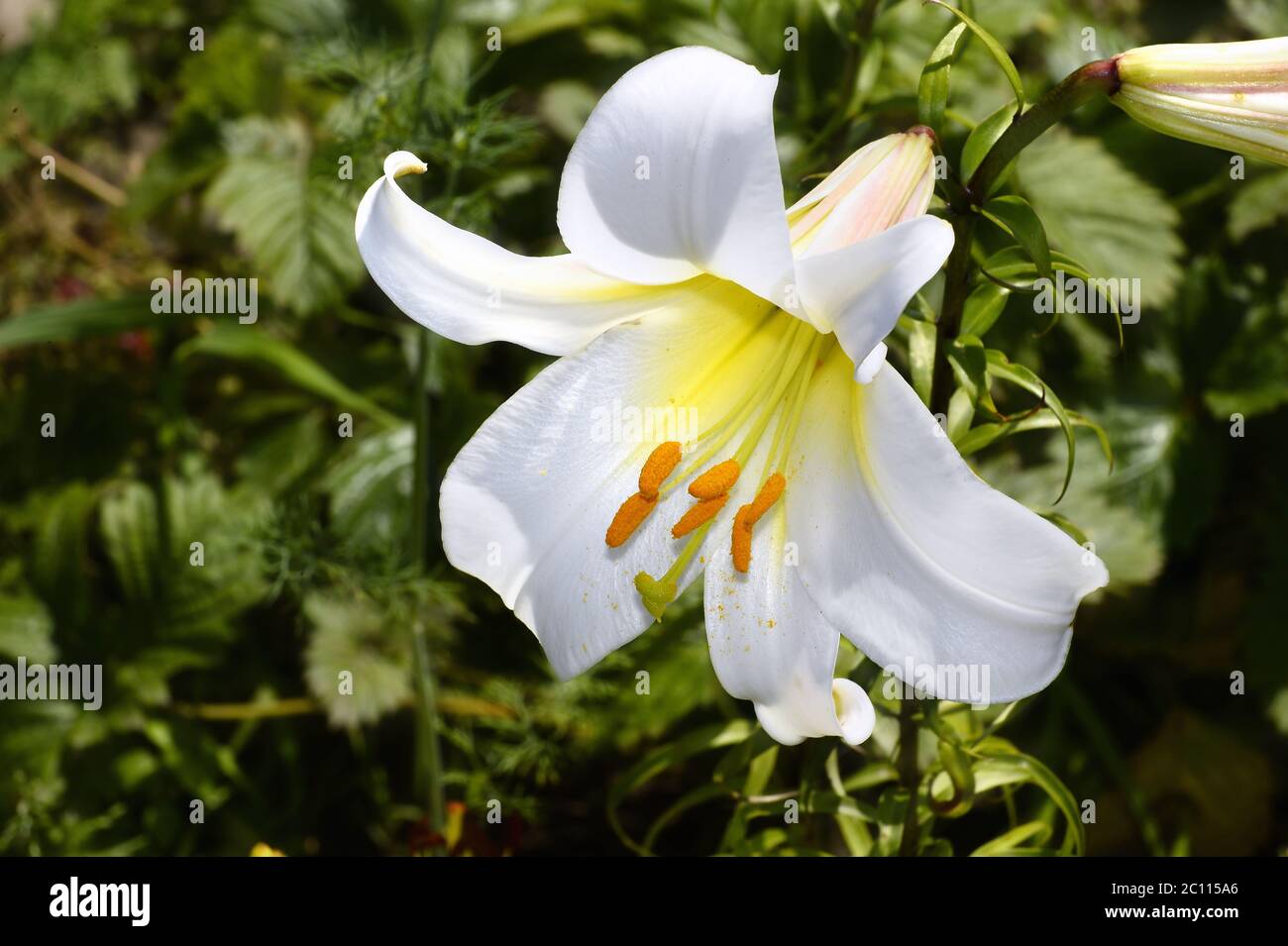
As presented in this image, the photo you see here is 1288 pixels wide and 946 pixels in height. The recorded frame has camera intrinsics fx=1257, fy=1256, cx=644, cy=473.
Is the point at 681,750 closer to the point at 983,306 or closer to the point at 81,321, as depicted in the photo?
the point at 983,306

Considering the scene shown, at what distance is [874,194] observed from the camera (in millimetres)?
1260

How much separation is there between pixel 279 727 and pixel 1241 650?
1.98 m

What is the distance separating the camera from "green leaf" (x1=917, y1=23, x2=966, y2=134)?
1.27 metres

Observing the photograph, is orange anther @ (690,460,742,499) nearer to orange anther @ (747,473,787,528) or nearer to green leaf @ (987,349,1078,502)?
orange anther @ (747,473,787,528)

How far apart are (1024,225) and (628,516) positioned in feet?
1.76

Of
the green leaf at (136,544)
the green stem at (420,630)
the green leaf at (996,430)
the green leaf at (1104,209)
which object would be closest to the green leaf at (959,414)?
the green leaf at (996,430)

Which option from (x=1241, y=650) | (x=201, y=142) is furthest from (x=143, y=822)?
(x=1241, y=650)

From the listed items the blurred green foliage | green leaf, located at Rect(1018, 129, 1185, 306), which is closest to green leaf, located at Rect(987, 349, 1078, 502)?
the blurred green foliage

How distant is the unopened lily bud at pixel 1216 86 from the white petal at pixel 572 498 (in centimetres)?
52

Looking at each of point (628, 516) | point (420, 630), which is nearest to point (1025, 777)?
point (628, 516)

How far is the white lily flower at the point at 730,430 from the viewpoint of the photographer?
3.89 ft

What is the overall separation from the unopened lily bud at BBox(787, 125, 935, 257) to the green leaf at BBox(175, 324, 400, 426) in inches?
55.0

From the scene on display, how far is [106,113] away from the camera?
132 inches
